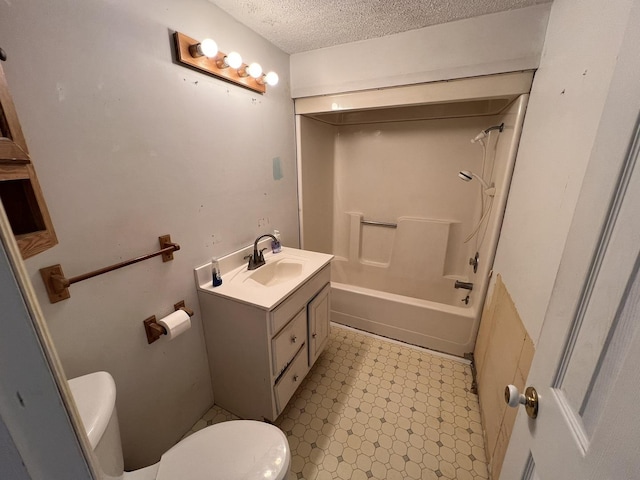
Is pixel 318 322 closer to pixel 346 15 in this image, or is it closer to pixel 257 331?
pixel 257 331

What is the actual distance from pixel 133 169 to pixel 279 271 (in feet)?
3.18

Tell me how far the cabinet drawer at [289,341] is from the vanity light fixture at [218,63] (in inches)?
50.7

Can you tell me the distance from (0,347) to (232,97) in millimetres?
1452

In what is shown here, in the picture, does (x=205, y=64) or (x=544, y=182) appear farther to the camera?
(x=205, y=64)

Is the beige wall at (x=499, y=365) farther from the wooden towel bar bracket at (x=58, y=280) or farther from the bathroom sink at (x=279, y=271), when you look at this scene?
the wooden towel bar bracket at (x=58, y=280)

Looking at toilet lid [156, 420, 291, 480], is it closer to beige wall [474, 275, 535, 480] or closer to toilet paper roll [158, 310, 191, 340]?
toilet paper roll [158, 310, 191, 340]

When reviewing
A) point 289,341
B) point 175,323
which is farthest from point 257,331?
point 175,323

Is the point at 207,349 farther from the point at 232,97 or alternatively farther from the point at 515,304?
the point at 515,304

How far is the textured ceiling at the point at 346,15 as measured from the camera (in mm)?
1260

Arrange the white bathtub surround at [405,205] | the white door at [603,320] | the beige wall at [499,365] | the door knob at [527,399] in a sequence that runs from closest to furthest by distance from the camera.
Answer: the white door at [603,320] → the door knob at [527,399] → the beige wall at [499,365] → the white bathtub surround at [405,205]

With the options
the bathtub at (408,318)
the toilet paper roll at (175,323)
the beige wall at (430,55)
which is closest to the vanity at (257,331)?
the toilet paper roll at (175,323)

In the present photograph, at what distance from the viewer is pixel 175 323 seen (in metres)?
1.15

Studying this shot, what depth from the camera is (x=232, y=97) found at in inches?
55.1

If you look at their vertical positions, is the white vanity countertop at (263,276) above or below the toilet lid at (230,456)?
above
